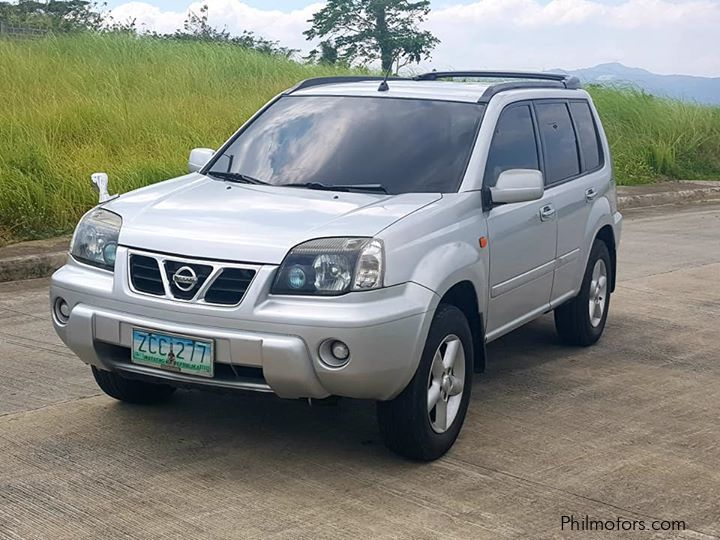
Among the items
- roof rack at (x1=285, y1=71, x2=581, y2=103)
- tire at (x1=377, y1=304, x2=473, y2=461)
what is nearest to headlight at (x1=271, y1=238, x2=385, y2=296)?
tire at (x1=377, y1=304, x2=473, y2=461)

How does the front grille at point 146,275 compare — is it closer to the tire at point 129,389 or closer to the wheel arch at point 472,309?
the tire at point 129,389

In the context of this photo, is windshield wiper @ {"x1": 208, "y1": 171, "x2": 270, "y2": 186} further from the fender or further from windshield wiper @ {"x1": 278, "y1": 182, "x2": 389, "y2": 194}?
the fender

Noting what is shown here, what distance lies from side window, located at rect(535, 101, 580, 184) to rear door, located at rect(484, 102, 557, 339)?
156 millimetres

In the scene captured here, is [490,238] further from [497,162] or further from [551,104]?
[551,104]

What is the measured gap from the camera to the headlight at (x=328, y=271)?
4266 millimetres

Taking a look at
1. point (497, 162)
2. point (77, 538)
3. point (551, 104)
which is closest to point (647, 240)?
point (551, 104)

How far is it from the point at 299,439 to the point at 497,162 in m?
1.69

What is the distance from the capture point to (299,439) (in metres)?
4.86

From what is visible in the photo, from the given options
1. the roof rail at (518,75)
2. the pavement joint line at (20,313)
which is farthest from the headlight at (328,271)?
the pavement joint line at (20,313)

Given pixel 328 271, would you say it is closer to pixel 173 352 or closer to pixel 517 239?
pixel 173 352

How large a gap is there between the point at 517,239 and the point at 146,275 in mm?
1935

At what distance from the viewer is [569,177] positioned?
21.0ft

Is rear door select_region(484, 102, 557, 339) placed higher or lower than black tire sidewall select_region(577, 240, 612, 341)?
higher

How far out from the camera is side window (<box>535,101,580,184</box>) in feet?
20.2
